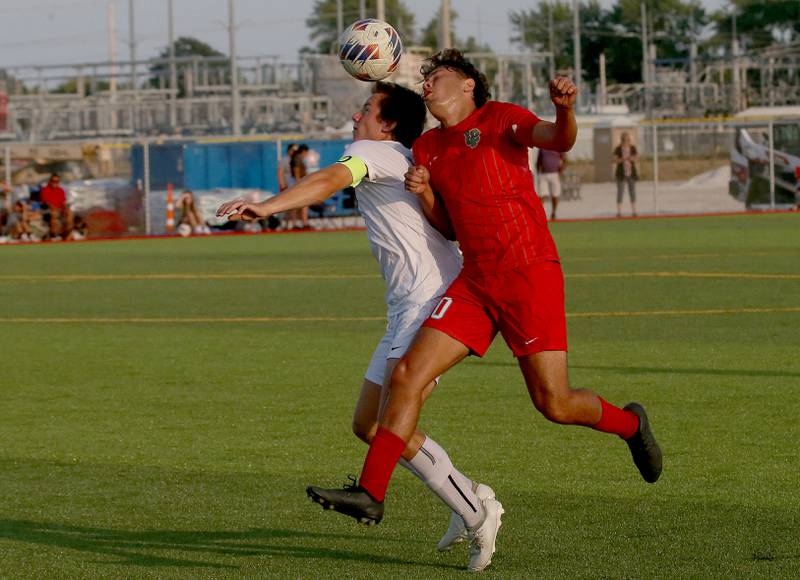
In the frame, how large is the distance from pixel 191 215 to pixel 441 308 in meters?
32.3

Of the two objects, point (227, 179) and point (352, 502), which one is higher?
point (227, 179)

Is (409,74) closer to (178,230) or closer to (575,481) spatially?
(178,230)

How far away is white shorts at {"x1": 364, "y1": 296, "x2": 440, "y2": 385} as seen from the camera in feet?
21.5

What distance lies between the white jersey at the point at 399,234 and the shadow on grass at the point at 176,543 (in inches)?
41.5

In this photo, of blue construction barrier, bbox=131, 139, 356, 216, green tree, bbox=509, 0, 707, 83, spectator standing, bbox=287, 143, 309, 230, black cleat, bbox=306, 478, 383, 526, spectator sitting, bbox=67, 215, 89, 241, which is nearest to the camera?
black cleat, bbox=306, 478, 383, 526

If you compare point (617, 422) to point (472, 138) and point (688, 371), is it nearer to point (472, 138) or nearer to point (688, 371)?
point (472, 138)

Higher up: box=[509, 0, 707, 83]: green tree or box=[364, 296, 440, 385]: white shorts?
box=[509, 0, 707, 83]: green tree

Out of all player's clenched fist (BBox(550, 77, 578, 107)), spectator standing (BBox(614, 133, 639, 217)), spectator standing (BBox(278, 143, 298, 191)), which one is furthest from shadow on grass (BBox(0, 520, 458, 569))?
spectator standing (BBox(614, 133, 639, 217))

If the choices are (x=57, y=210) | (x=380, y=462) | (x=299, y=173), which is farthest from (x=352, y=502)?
(x=57, y=210)

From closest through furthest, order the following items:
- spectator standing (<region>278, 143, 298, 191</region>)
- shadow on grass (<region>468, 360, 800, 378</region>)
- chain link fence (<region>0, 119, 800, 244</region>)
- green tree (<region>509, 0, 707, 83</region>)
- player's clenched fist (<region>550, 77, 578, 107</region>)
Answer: player's clenched fist (<region>550, 77, 578, 107</region>) → shadow on grass (<region>468, 360, 800, 378</region>) → spectator standing (<region>278, 143, 298, 191</region>) → chain link fence (<region>0, 119, 800, 244</region>) → green tree (<region>509, 0, 707, 83</region>)

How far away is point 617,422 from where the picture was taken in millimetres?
6906

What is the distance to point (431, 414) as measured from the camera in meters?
10.3

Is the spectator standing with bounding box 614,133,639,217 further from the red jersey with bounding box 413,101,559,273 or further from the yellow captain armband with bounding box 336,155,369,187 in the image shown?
the yellow captain armband with bounding box 336,155,369,187

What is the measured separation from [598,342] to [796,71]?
79665 mm
